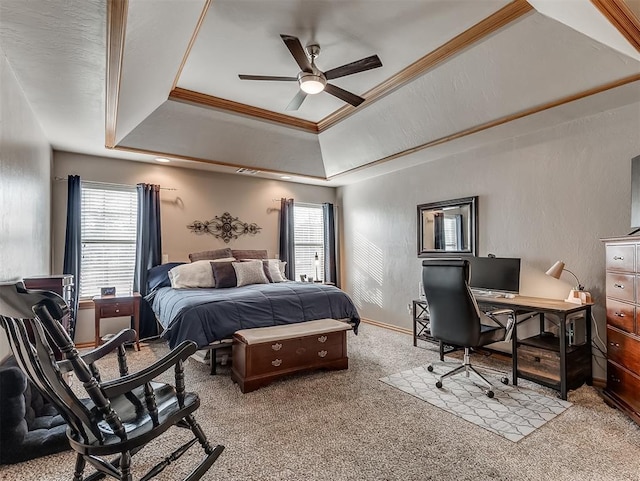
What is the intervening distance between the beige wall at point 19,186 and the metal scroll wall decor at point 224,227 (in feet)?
6.07

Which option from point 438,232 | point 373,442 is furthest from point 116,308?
point 438,232

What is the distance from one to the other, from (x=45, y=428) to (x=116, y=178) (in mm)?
3331

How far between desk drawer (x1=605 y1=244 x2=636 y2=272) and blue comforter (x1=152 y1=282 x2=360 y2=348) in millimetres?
2372

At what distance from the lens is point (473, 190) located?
4.16 meters

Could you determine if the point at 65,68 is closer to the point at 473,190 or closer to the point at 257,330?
the point at 257,330

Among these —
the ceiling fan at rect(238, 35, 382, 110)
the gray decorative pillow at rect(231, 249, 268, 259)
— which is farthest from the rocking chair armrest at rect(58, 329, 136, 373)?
the gray decorative pillow at rect(231, 249, 268, 259)

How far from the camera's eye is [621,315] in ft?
8.30

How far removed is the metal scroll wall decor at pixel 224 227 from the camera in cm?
→ 504

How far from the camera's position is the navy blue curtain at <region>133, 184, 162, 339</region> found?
446 centimetres

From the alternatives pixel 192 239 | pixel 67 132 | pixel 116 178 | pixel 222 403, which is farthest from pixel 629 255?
pixel 116 178

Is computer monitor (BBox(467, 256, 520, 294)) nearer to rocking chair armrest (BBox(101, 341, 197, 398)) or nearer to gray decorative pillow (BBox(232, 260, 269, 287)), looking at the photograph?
gray decorative pillow (BBox(232, 260, 269, 287))

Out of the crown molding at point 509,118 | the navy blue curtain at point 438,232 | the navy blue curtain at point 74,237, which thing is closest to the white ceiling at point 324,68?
the crown molding at point 509,118

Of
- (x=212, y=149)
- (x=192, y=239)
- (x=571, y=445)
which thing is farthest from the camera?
(x=192, y=239)

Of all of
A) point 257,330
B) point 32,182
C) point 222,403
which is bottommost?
point 222,403
